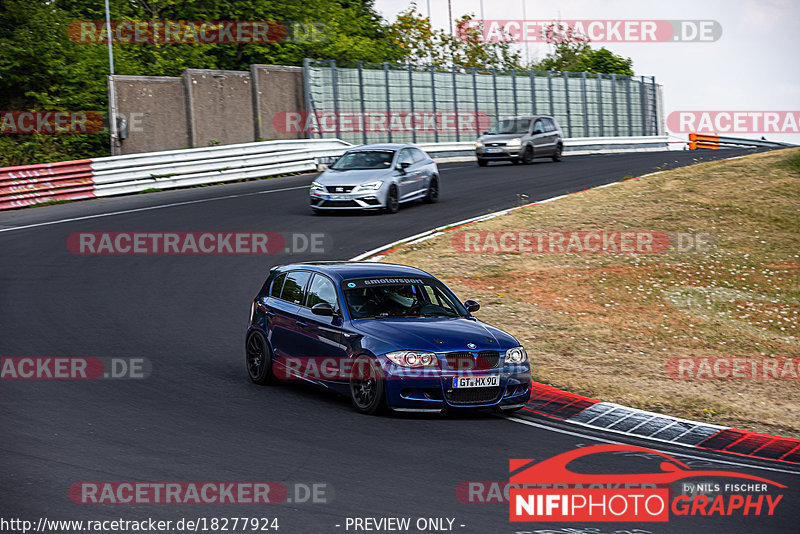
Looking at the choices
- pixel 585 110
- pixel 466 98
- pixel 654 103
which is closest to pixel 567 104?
pixel 585 110

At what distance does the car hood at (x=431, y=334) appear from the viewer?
32.2 feet

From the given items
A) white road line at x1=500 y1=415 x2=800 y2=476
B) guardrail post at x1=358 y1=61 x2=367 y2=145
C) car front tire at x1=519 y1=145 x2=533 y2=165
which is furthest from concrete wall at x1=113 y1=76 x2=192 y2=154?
white road line at x1=500 y1=415 x2=800 y2=476

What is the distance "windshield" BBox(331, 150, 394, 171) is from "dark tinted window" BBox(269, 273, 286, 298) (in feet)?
38.9

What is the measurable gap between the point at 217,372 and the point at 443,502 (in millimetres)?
5116

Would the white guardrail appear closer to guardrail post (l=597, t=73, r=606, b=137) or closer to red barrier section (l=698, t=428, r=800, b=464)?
guardrail post (l=597, t=73, r=606, b=137)

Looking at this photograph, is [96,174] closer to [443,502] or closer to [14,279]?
[14,279]

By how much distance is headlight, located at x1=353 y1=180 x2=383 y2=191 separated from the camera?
74.7 ft

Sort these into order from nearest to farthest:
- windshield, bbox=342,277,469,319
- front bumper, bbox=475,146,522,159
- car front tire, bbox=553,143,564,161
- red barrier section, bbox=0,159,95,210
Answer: windshield, bbox=342,277,469,319
red barrier section, bbox=0,159,95,210
front bumper, bbox=475,146,522,159
car front tire, bbox=553,143,564,161

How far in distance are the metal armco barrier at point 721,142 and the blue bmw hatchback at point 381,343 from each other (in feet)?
144

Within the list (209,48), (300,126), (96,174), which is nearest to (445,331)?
(96,174)

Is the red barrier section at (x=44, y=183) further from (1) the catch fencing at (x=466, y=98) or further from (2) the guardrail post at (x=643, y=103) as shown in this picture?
(2) the guardrail post at (x=643, y=103)

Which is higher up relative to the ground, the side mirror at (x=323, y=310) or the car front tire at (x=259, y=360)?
the side mirror at (x=323, y=310)

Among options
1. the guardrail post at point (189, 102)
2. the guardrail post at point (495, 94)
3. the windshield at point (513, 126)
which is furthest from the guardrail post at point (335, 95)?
the guardrail post at point (495, 94)

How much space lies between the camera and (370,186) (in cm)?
2283
